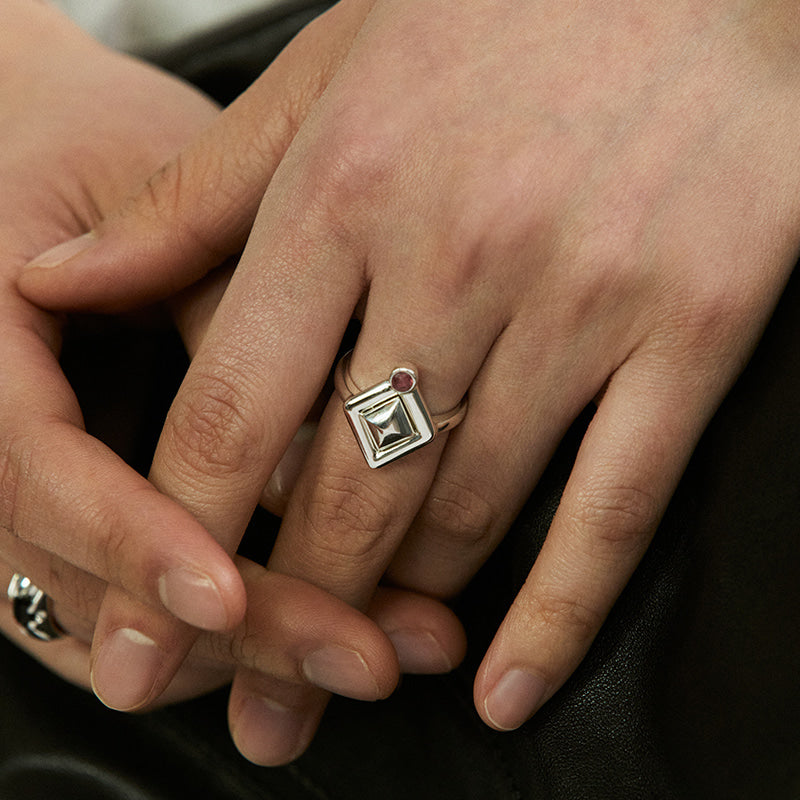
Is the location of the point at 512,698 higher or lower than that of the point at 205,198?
lower

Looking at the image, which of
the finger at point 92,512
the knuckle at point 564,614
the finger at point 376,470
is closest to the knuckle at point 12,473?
the finger at point 92,512

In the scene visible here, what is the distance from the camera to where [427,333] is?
709 mm

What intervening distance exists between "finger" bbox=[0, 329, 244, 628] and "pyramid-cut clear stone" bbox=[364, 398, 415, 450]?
0.51 ft

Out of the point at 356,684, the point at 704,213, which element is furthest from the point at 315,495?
the point at 704,213

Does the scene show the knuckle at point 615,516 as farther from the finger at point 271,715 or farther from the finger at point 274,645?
the finger at point 271,715

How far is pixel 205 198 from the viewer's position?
2.71 ft

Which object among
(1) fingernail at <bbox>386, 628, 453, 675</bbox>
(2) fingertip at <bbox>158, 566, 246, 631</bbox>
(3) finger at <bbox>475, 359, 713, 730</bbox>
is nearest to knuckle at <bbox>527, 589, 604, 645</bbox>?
(3) finger at <bbox>475, 359, 713, 730</bbox>

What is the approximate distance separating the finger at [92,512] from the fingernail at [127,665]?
0.05 metres

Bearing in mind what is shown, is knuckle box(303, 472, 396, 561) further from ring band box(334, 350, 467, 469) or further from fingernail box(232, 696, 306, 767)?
fingernail box(232, 696, 306, 767)

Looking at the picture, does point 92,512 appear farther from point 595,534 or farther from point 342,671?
point 595,534

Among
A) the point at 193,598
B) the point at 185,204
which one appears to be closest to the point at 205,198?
the point at 185,204

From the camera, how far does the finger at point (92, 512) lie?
660 millimetres

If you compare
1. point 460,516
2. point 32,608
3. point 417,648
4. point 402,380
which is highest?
point 402,380

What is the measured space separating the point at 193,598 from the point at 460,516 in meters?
0.24
